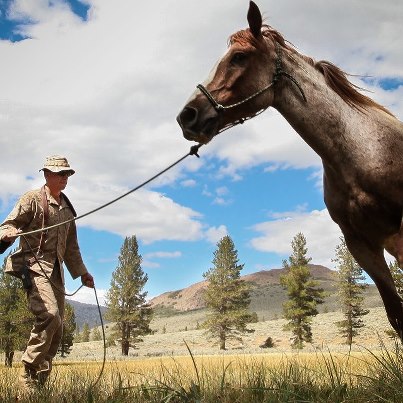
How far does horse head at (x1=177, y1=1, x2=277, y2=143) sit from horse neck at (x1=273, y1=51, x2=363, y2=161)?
146mm

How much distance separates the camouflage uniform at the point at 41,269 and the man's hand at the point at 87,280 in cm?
48

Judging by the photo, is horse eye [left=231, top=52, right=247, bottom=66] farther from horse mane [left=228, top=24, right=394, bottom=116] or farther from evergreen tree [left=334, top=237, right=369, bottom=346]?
evergreen tree [left=334, top=237, right=369, bottom=346]

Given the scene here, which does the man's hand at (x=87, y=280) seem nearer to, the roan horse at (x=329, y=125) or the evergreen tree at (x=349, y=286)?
the roan horse at (x=329, y=125)

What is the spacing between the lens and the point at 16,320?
3080 cm

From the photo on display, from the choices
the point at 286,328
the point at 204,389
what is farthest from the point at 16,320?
the point at 204,389

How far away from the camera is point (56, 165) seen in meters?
6.13

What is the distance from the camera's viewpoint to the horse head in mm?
4098

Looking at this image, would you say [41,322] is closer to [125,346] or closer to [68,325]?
[68,325]

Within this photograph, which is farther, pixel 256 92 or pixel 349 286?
pixel 349 286

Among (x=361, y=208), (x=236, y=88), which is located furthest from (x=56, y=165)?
(x=361, y=208)

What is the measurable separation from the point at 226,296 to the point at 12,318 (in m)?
28.5

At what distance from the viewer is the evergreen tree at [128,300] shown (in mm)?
51719

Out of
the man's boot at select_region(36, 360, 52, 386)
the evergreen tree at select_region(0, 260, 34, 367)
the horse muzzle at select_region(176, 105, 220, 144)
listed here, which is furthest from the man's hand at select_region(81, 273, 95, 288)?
the evergreen tree at select_region(0, 260, 34, 367)

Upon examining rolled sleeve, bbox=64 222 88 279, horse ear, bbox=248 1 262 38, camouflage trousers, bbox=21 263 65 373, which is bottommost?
camouflage trousers, bbox=21 263 65 373
